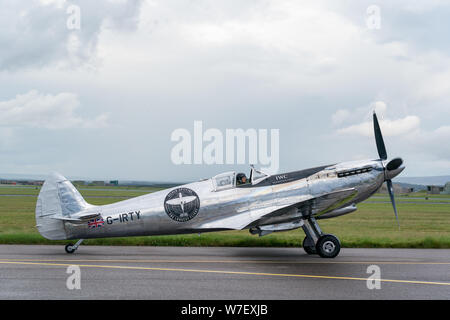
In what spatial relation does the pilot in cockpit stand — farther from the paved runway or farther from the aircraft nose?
the aircraft nose

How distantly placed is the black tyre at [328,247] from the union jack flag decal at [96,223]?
244 inches

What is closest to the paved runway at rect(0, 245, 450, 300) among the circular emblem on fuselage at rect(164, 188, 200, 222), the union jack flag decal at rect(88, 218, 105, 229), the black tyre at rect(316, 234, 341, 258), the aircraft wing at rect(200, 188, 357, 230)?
the black tyre at rect(316, 234, 341, 258)

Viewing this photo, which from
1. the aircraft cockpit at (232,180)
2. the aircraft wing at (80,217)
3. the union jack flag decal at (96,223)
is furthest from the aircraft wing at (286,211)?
the aircraft wing at (80,217)

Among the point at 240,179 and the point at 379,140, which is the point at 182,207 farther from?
the point at 379,140

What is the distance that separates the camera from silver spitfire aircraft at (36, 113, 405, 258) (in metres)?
13.5

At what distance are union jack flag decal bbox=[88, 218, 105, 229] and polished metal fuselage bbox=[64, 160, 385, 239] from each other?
0.07m

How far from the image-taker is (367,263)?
40.7 feet

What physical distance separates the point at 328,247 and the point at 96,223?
6.64m

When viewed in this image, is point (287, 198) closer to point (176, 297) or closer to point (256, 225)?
point (256, 225)

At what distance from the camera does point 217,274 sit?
1038 cm
